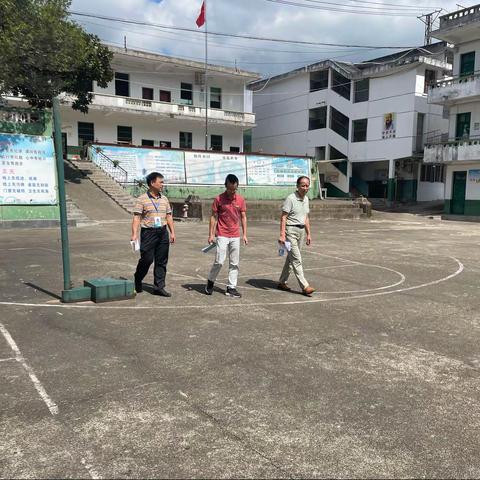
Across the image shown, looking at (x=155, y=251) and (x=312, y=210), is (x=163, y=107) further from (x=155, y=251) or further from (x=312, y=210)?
(x=155, y=251)

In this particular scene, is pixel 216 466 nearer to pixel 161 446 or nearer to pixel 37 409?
pixel 161 446

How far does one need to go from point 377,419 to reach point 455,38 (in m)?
33.3

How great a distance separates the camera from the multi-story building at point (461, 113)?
2903cm

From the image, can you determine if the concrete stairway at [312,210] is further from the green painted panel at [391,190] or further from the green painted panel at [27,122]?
the green painted panel at [391,190]

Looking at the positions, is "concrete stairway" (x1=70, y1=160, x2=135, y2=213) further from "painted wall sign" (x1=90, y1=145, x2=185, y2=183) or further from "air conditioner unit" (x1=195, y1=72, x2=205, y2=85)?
"air conditioner unit" (x1=195, y1=72, x2=205, y2=85)

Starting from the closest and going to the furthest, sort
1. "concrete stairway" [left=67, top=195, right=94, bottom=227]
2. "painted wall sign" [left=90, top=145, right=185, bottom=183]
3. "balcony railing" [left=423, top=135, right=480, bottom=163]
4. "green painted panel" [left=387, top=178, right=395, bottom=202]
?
"concrete stairway" [left=67, top=195, right=94, bottom=227] → "painted wall sign" [left=90, top=145, right=185, bottom=183] → "balcony railing" [left=423, top=135, right=480, bottom=163] → "green painted panel" [left=387, top=178, right=395, bottom=202]

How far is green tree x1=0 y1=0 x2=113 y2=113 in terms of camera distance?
16.3 metres

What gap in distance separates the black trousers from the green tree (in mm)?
11813

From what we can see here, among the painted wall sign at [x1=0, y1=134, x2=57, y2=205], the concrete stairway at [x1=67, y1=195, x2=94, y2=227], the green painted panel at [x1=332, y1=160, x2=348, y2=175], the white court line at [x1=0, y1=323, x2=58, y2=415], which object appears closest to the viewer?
the white court line at [x1=0, y1=323, x2=58, y2=415]

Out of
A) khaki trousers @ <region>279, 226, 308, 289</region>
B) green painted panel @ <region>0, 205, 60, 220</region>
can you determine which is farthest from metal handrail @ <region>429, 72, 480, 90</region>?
khaki trousers @ <region>279, 226, 308, 289</region>

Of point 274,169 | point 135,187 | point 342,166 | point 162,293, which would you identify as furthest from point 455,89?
point 162,293

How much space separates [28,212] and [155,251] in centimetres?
1206

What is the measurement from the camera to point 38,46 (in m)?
16.8

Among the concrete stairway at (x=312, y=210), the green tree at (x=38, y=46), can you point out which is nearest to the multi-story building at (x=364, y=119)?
the concrete stairway at (x=312, y=210)
